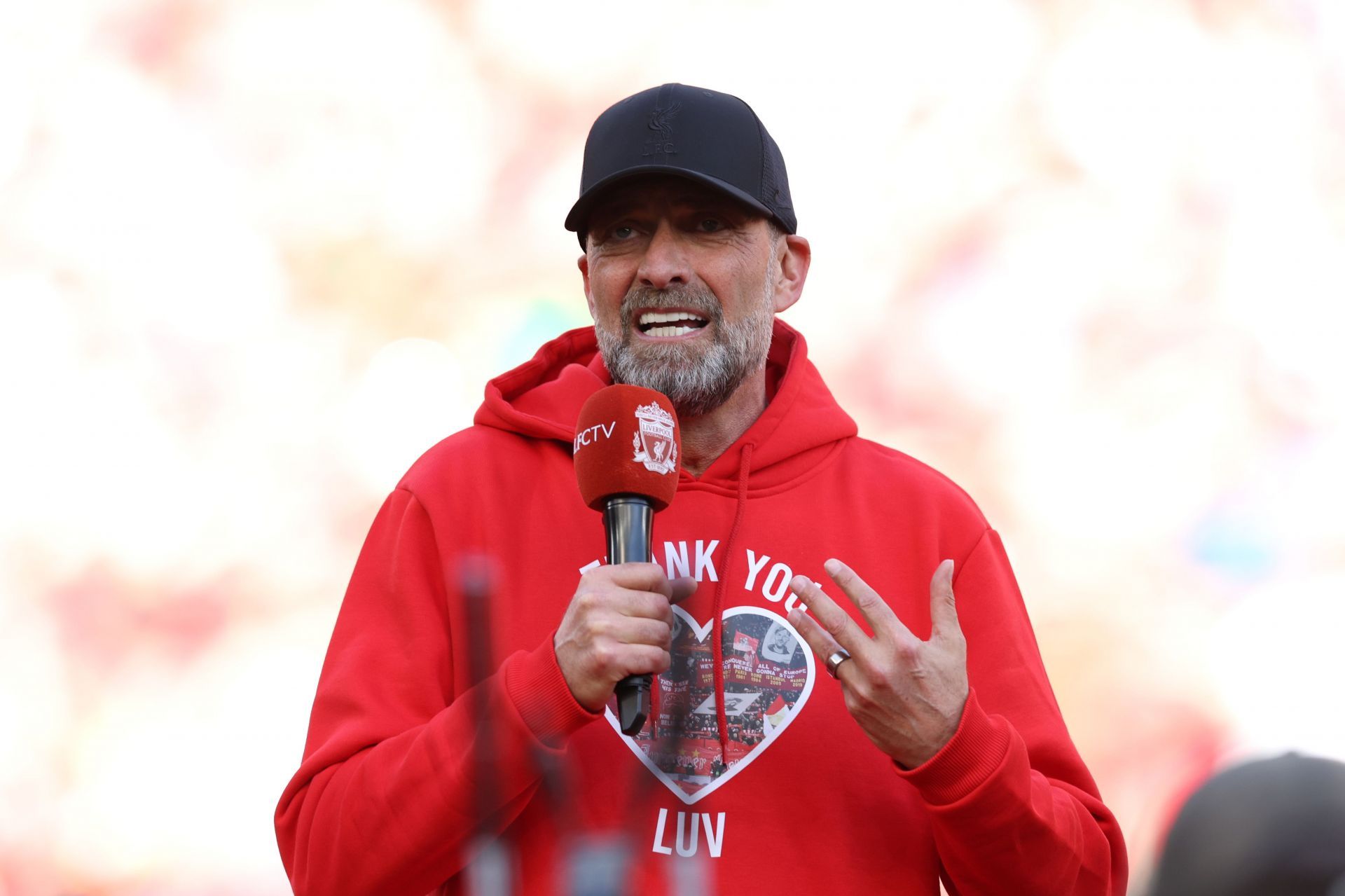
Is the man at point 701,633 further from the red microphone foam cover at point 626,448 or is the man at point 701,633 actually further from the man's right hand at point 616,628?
the red microphone foam cover at point 626,448

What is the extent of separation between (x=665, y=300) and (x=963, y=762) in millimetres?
959

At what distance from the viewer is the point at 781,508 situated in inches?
101

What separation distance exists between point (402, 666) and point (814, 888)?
67 centimetres

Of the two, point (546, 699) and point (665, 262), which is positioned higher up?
point (665, 262)

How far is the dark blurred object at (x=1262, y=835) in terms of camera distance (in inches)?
41.6

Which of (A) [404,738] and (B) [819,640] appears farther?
(A) [404,738]

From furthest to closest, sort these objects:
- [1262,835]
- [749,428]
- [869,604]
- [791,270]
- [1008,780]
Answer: [791,270], [749,428], [1008,780], [869,604], [1262,835]

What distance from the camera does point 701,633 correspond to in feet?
7.80

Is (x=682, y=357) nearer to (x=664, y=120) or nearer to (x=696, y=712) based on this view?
(x=664, y=120)

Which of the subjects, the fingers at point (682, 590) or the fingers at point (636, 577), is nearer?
the fingers at point (636, 577)

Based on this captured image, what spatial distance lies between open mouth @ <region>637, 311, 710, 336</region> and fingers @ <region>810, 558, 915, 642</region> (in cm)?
79

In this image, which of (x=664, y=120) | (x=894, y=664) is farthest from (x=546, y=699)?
(x=664, y=120)

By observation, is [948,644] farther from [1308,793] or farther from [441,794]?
[1308,793]

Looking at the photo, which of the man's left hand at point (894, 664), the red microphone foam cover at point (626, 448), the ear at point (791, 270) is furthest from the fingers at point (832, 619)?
the ear at point (791, 270)
